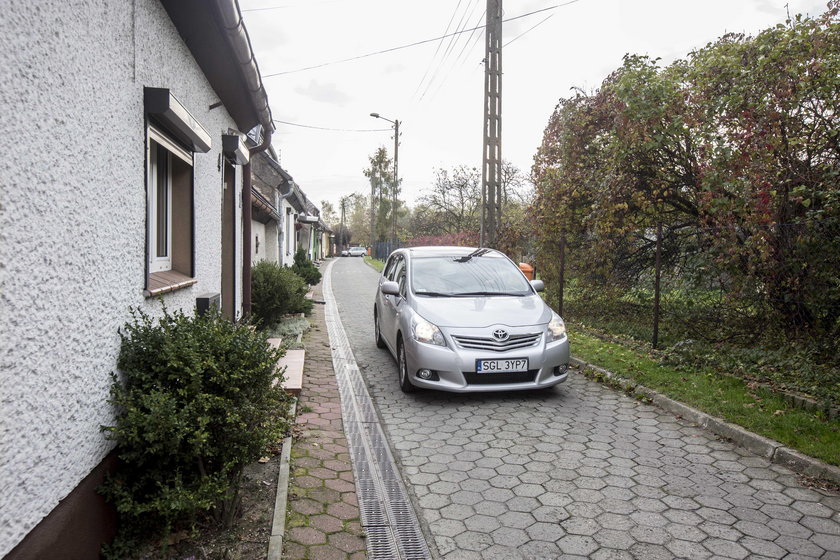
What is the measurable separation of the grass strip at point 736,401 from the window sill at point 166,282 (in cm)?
481

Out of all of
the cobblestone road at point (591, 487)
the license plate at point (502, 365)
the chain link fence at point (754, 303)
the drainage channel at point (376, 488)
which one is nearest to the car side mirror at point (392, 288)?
the drainage channel at point (376, 488)

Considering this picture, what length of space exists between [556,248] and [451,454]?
848 cm

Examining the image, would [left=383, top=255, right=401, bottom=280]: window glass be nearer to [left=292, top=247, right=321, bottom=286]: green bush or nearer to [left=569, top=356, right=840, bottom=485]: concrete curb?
[left=569, top=356, right=840, bottom=485]: concrete curb

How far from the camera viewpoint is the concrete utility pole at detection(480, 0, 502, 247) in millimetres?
12648

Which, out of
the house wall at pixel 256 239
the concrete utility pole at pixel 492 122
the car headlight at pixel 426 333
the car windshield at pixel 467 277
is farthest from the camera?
the house wall at pixel 256 239

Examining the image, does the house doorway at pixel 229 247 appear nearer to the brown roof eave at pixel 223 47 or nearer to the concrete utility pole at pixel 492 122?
the brown roof eave at pixel 223 47

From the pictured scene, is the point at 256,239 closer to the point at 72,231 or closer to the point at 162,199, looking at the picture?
the point at 162,199

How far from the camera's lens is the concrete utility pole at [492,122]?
41.5 feet

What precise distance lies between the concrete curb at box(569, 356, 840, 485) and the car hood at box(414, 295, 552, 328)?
1.42 m

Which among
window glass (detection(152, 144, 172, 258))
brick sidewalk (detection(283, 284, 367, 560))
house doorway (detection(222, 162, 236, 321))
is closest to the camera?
brick sidewalk (detection(283, 284, 367, 560))

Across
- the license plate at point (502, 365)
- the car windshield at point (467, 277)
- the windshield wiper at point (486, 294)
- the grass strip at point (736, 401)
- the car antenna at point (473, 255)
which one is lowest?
the grass strip at point (736, 401)

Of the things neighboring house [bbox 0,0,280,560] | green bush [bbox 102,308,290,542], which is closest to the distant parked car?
neighboring house [bbox 0,0,280,560]

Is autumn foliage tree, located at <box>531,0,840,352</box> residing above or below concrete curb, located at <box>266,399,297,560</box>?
above

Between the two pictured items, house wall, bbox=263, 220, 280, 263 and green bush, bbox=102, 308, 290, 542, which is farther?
house wall, bbox=263, 220, 280, 263
